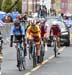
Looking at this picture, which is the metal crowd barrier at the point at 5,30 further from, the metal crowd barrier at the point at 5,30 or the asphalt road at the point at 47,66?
the asphalt road at the point at 47,66

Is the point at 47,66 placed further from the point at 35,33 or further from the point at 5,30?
the point at 5,30

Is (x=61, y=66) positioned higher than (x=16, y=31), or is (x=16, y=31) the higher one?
(x=16, y=31)

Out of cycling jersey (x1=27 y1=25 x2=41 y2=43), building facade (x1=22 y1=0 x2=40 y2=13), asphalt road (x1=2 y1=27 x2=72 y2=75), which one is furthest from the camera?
building facade (x1=22 y1=0 x2=40 y2=13)

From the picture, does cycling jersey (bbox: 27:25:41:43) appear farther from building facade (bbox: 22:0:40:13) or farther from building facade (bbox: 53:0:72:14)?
building facade (bbox: 53:0:72:14)

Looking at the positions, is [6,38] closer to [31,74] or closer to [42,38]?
[42,38]

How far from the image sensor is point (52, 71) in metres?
18.6

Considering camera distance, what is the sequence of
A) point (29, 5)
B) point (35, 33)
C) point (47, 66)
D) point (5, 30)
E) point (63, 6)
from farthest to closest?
point (63, 6) → point (29, 5) → point (5, 30) → point (47, 66) → point (35, 33)

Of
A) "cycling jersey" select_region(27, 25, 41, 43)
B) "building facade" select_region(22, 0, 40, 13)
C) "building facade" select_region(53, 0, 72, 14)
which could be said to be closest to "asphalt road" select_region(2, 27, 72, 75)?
"cycling jersey" select_region(27, 25, 41, 43)

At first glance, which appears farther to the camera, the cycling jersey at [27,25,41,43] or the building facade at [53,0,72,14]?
the building facade at [53,0,72,14]

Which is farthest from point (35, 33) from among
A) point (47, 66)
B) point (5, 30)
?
point (5, 30)

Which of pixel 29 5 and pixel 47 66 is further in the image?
pixel 29 5

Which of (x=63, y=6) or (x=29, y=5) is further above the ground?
(x=29, y=5)

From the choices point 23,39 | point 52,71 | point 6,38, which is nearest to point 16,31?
point 23,39

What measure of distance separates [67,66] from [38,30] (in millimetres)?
1787
